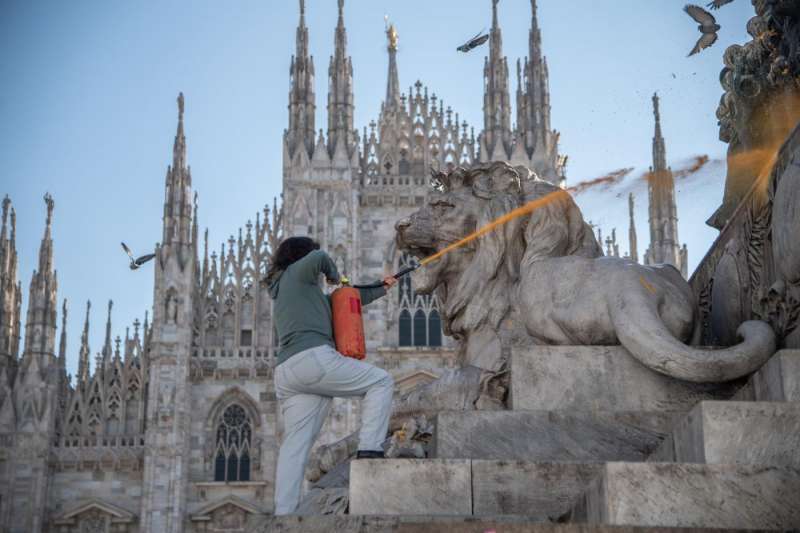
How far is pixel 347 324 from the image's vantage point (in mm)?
4551

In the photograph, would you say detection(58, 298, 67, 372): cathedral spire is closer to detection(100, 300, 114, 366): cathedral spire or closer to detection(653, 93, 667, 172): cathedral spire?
detection(100, 300, 114, 366): cathedral spire

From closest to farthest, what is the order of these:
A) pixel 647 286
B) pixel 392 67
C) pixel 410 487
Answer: pixel 410 487, pixel 647 286, pixel 392 67

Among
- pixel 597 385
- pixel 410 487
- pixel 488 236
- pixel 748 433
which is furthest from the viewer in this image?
pixel 488 236

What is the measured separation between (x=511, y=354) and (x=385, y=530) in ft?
3.89

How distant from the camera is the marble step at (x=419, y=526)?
3.15 m

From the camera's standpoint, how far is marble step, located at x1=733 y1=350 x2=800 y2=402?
12.4 ft

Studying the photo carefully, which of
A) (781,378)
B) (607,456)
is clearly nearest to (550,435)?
(607,456)

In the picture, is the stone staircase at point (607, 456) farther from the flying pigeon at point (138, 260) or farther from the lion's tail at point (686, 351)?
the flying pigeon at point (138, 260)

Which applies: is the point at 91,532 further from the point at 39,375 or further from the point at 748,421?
the point at 748,421

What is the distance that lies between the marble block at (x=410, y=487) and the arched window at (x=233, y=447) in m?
22.3

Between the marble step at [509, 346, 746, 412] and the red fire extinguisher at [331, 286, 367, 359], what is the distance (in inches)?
21.9

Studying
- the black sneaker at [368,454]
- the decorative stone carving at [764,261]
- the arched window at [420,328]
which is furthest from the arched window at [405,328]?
the black sneaker at [368,454]

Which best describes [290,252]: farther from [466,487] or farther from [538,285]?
[466,487]

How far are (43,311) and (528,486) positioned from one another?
24.2 meters
